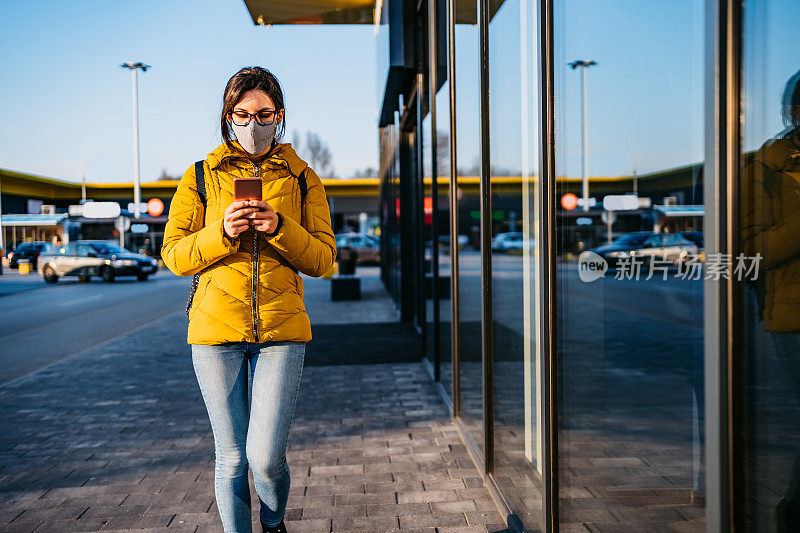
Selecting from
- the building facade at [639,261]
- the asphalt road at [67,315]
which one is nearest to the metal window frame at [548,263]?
the building facade at [639,261]

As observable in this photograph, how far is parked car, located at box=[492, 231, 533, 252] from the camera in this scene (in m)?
3.40

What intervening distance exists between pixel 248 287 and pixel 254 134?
580mm

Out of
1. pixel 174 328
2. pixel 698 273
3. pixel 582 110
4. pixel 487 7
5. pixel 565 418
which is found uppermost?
pixel 487 7

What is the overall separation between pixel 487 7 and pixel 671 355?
2542 millimetres

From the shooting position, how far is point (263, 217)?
2.48 m

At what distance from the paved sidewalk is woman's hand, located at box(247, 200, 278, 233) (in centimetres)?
166

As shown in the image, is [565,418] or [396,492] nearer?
[565,418]

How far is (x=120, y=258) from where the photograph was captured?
1047 inches

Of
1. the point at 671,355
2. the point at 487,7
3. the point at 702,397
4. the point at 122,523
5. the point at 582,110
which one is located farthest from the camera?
the point at 487,7

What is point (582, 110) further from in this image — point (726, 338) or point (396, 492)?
point (396, 492)

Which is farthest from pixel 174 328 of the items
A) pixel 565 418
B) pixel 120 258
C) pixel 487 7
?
pixel 120 258

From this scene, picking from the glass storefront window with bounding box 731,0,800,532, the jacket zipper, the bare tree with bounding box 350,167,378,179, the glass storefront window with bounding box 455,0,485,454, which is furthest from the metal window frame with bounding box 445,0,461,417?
the bare tree with bounding box 350,167,378,179

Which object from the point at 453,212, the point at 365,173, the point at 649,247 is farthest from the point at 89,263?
the point at 649,247

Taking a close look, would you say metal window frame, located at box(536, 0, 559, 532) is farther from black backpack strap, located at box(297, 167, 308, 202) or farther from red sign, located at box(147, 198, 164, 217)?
red sign, located at box(147, 198, 164, 217)
